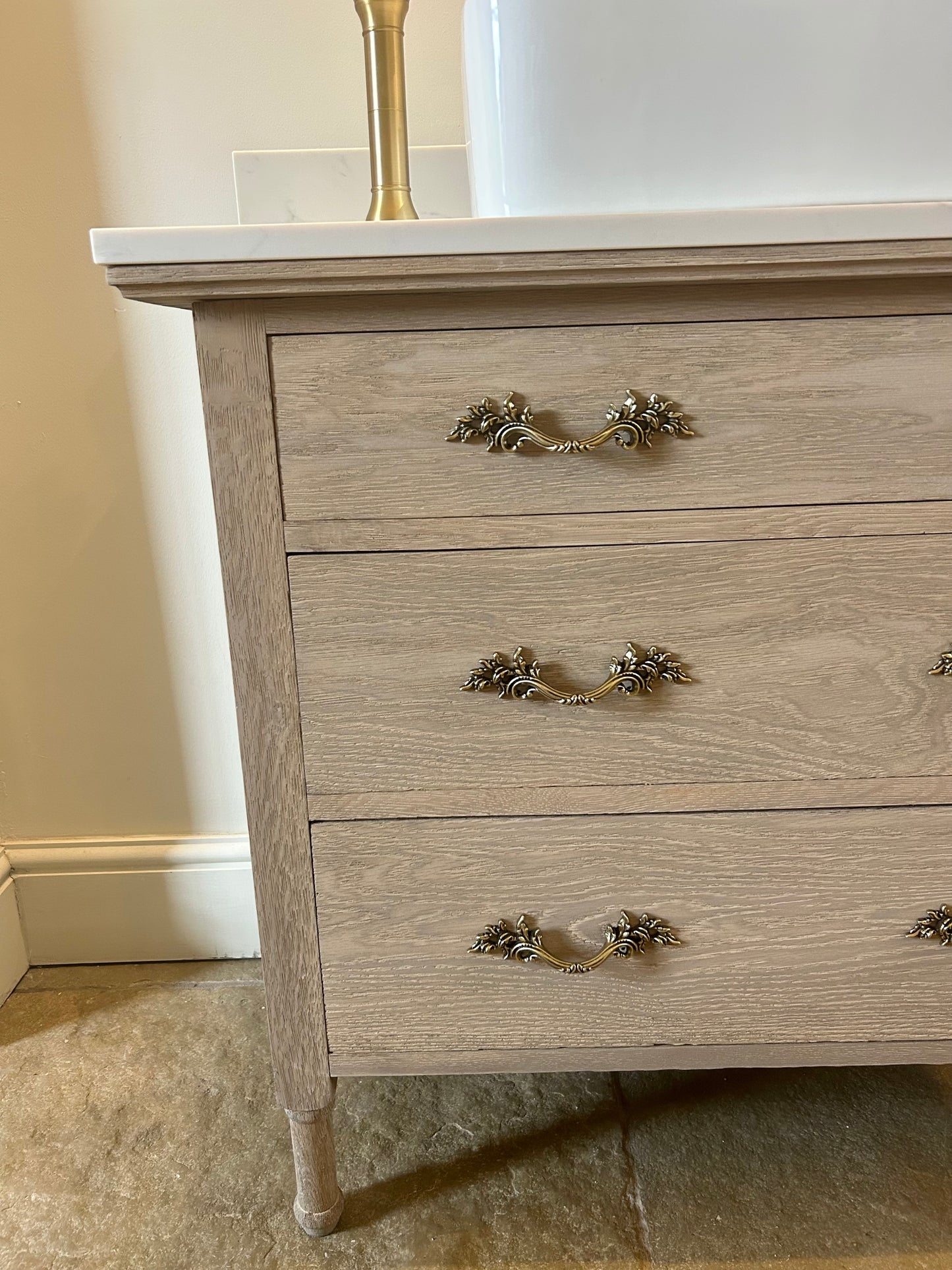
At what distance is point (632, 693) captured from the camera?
0.60 metres

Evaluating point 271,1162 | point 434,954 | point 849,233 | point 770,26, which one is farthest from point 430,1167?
point 770,26

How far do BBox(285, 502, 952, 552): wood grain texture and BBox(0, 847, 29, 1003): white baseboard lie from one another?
762 mm

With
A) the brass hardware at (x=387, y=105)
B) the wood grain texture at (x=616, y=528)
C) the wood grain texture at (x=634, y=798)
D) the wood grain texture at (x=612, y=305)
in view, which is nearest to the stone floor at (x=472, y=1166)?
the wood grain texture at (x=634, y=798)

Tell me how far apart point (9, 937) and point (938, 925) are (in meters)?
1.03

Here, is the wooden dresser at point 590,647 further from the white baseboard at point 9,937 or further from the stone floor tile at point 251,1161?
the white baseboard at point 9,937

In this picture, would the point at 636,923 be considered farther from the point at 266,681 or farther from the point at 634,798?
the point at 266,681

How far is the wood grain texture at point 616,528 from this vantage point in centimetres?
57

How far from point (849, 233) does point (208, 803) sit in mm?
930

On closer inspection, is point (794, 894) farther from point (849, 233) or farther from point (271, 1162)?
point (271, 1162)

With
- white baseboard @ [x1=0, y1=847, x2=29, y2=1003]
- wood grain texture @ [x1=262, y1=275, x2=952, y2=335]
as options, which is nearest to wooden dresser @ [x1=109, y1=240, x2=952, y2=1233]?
wood grain texture @ [x1=262, y1=275, x2=952, y2=335]

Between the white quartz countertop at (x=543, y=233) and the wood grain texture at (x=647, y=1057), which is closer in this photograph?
the white quartz countertop at (x=543, y=233)

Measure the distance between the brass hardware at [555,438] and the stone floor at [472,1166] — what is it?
0.67 metres

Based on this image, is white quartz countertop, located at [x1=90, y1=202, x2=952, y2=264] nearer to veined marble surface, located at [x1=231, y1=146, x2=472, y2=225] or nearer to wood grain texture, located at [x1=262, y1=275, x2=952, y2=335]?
wood grain texture, located at [x1=262, y1=275, x2=952, y2=335]

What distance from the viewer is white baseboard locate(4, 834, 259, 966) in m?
1.08
